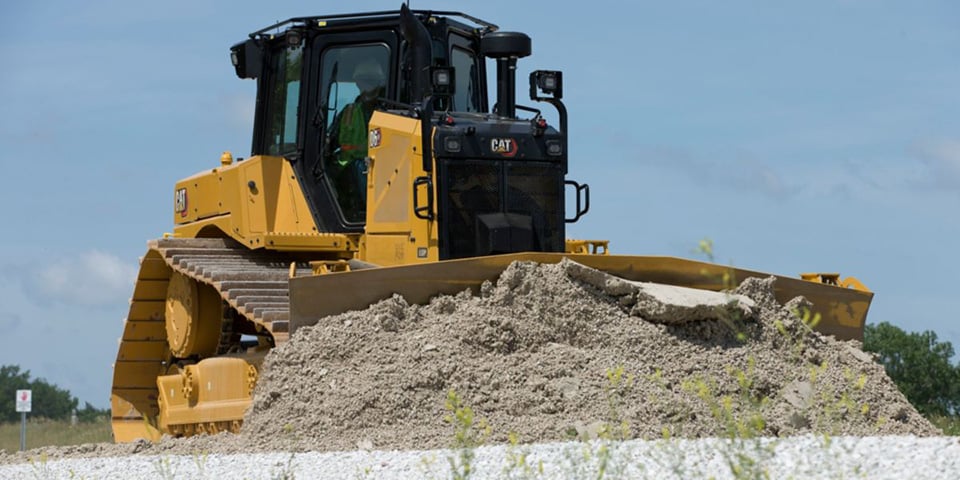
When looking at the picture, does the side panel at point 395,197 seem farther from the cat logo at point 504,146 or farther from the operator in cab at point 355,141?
the cat logo at point 504,146

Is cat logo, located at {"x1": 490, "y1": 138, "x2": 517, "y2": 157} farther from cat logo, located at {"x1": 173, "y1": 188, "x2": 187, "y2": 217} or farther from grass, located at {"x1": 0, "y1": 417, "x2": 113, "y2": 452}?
grass, located at {"x1": 0, "y1": 417, "x2": 113, "y2": 452}

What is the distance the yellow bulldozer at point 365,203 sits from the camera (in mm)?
10242

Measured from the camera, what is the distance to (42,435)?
2591 cm

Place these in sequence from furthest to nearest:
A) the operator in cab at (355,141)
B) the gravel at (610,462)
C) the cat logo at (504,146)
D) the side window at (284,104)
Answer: the side window at (284,104), the operator in cab at (355,141), the cat logo at (504,146), the gravel at (610,462)

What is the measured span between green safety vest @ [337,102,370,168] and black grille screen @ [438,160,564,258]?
102 cm

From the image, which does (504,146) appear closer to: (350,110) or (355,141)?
(355,141)

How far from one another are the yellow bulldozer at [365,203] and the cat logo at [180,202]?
3.56 ft

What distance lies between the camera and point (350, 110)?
11.7 metres

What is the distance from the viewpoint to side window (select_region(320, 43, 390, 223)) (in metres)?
11.6

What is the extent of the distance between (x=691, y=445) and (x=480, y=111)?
21.2ft

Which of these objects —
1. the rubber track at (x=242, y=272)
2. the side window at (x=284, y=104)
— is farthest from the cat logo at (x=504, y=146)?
the side window at (x=284, y=104)

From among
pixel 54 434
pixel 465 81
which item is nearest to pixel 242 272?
pixel 465 81

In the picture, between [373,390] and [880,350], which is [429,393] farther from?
[880,350]

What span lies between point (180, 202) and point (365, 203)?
11.0 feet
